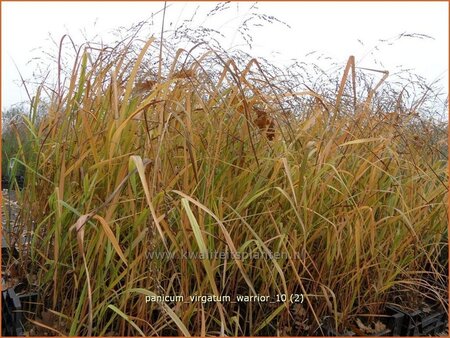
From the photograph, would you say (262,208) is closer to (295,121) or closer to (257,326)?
(257,326)

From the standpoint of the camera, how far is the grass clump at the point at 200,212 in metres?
1.19

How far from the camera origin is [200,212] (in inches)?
46.0

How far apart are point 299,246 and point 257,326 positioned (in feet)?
0.91

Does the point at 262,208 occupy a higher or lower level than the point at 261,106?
lower

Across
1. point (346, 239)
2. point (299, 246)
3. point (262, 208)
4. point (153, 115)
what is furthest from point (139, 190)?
point (346, 239)

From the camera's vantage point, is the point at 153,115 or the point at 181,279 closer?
the point at 181,279

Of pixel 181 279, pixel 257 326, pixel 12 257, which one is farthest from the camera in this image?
pixel 12 257

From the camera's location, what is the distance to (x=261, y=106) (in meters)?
1.58

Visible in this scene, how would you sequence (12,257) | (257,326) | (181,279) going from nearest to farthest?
1. (181,279)
2. (257,326)
3. (12,257)

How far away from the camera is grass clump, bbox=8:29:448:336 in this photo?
1188 mm

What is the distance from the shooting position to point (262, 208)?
4.64 ft

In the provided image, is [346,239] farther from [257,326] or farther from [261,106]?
[261,106]

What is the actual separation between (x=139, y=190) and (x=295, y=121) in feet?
2.39

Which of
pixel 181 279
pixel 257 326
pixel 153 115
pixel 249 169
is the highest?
pixel 153 115
